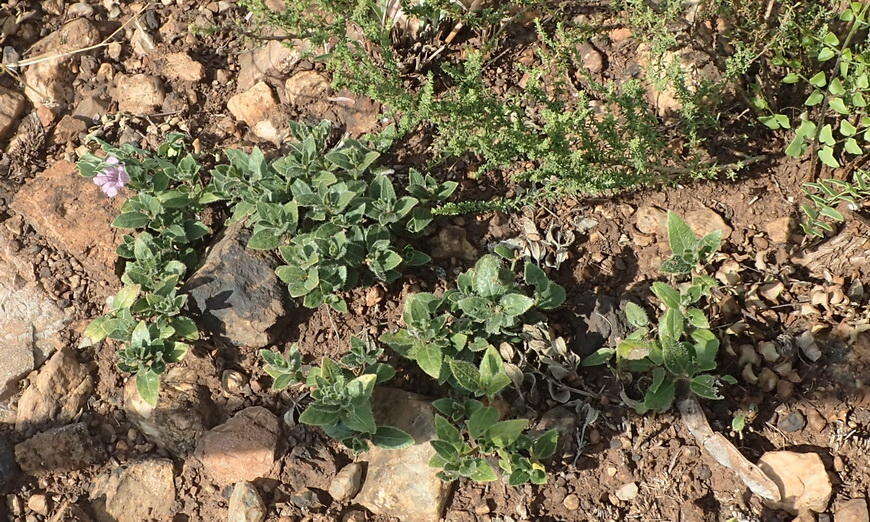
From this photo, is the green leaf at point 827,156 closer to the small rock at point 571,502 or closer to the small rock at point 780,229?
the small rock at point 780,229

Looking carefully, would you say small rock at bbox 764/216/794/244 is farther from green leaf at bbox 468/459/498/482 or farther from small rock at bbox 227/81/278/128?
small rock at bbox 227/81/278/128

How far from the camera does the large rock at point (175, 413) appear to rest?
3215mm

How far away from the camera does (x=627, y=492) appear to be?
9.74 ft

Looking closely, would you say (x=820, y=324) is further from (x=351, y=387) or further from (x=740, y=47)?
(x=351, y=387)

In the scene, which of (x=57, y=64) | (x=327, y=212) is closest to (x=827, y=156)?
(x=327, y=212)

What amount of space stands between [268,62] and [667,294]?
240 centimetres

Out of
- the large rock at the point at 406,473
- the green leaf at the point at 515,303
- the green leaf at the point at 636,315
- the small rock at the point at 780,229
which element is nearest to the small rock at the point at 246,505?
→ the large rock at the point at 406,473

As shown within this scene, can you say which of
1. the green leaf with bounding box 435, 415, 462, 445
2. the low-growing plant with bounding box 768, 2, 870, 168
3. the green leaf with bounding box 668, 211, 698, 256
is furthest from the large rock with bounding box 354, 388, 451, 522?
the low-growing plant with bounding box 768, 2, 870, 168

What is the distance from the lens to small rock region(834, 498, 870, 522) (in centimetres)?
281

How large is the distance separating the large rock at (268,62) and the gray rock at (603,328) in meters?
2.04

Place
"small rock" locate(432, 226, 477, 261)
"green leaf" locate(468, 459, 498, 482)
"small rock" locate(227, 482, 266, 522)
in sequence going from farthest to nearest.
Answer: "small rock" locate(432, 226, 477, 261), "small rock" locate(227, 482, 266, 522), "green leaf" locate(468, 459, 498, 482)

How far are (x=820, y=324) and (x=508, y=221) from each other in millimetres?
1377

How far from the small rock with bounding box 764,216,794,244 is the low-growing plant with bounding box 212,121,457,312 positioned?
4.63 feet

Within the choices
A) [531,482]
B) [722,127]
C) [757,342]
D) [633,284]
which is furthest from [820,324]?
[531,482]
